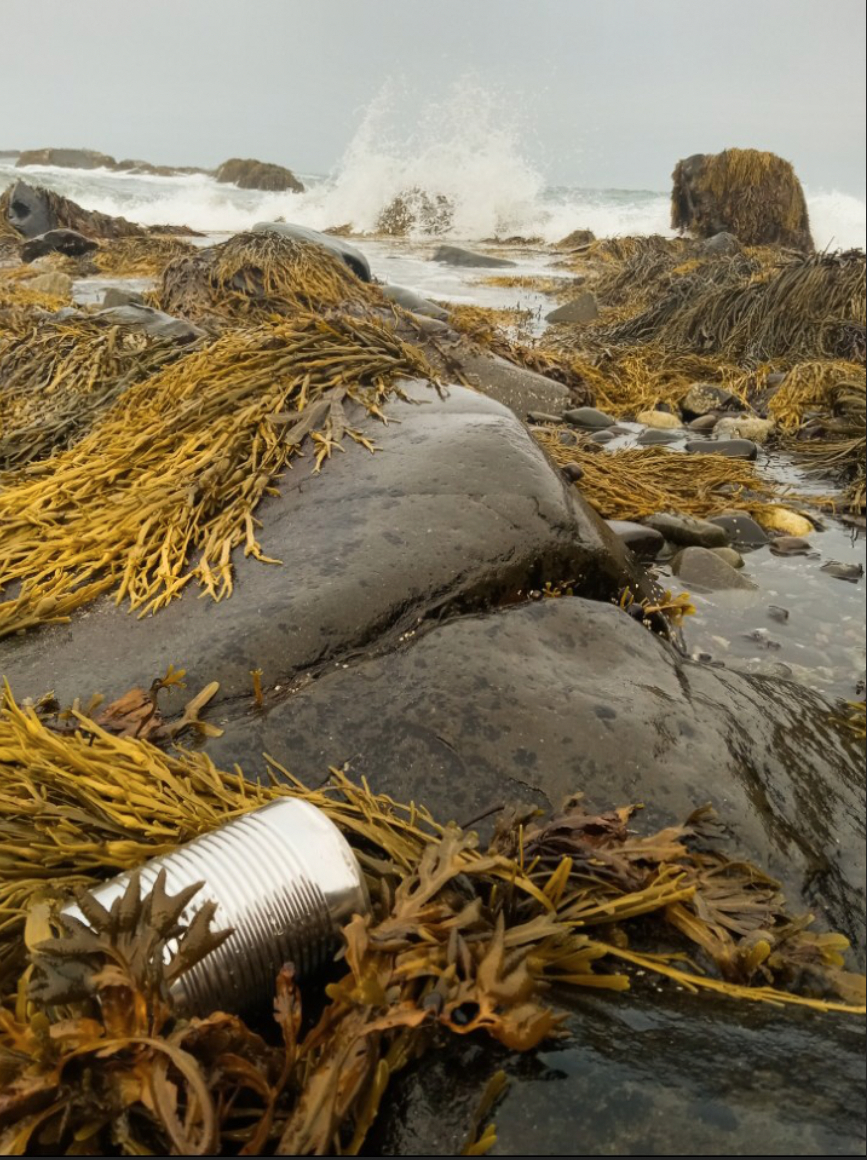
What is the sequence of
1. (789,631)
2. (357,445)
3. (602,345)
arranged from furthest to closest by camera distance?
(602,345) < (789,631) < (357,445)

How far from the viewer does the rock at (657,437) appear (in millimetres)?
6121

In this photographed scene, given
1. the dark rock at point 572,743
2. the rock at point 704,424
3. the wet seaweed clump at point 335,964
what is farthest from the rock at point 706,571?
the rock at point 704,424

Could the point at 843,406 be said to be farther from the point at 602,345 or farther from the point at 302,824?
the point at 302,824

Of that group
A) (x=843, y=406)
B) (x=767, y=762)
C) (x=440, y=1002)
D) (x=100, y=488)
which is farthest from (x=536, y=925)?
(x=843, y=406)

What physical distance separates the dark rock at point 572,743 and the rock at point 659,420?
14.7ft

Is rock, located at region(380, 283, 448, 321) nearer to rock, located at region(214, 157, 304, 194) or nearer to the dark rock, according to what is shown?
the dark rock

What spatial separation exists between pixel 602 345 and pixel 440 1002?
27.8 feet

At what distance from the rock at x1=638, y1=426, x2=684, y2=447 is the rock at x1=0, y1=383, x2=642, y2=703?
126 inches

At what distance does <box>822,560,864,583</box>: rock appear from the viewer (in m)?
4.05

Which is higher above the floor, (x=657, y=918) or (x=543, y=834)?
(x=543, y=834)

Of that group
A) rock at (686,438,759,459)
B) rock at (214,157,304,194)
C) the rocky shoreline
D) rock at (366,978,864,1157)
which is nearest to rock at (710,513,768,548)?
the rocky shoreline

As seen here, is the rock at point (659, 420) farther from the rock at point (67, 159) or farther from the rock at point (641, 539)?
the rock at point (67, 159)

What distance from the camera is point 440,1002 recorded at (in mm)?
1266

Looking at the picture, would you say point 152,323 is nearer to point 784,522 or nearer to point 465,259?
point 784,522
